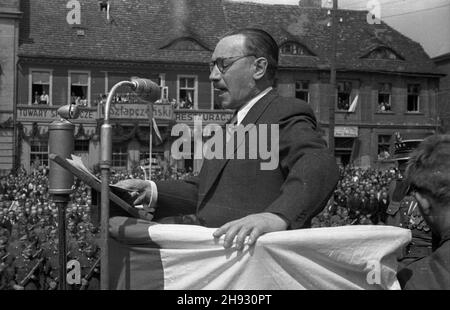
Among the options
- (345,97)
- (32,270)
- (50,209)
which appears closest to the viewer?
(32,270)

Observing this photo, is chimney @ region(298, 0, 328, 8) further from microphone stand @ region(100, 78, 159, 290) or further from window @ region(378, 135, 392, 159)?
microphone stand @ region(100, 78, 159, 290)

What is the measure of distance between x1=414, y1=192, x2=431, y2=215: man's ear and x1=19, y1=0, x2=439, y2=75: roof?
21.3 metres

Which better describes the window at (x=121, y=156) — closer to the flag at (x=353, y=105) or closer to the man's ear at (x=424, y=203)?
the flag at (x=353, y=105)

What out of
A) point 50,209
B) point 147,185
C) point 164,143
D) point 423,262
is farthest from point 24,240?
point 164,143

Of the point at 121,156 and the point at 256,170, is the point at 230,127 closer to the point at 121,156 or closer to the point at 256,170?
the point at 256,170

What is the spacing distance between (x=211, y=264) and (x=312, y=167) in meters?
0.39

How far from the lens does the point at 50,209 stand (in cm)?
756

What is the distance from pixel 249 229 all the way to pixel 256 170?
16.5 inches

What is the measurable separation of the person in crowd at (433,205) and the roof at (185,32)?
839 inches

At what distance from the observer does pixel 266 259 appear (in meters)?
1.62

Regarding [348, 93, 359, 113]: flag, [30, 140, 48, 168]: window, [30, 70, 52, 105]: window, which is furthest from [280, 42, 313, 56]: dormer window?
[30, 140, 48, 168]: window

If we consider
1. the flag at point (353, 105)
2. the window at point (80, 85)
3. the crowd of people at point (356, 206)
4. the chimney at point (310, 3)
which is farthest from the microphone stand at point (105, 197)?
the flag at point (353, 105)
